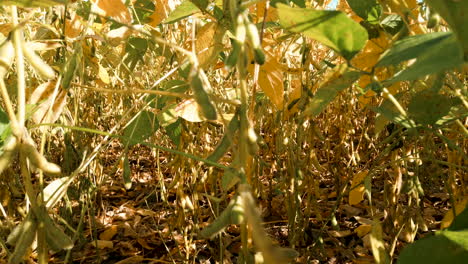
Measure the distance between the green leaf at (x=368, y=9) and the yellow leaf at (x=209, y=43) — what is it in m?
0.18

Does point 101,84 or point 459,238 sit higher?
point 101,84

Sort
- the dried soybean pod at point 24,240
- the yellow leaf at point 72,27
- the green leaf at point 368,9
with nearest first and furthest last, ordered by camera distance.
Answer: the dried soybean pod at point 24,240 < the green leaf at point 368,9 < the yellow leaf at point 72,27

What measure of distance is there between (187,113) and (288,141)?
0.86 feet

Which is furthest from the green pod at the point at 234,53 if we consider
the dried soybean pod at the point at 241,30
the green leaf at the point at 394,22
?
the green leaf at the point at 394,22

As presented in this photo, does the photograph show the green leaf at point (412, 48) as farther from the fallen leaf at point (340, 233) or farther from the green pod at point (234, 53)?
the fallen leaf at point (340, 233)

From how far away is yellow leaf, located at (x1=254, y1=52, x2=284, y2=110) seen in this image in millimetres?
694

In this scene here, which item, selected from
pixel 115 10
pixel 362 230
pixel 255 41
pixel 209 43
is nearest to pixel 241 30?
pixel 255 41

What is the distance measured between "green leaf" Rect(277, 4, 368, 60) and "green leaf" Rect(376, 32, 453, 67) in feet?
0.11

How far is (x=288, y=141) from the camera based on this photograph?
2.90 ft

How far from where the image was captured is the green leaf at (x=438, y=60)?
303 mm

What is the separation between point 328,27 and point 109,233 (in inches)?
46.7

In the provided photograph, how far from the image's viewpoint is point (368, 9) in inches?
23.6

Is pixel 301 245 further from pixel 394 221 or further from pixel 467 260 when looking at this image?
pixel 467 260

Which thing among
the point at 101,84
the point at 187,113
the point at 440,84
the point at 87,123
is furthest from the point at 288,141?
the point at 87,123
